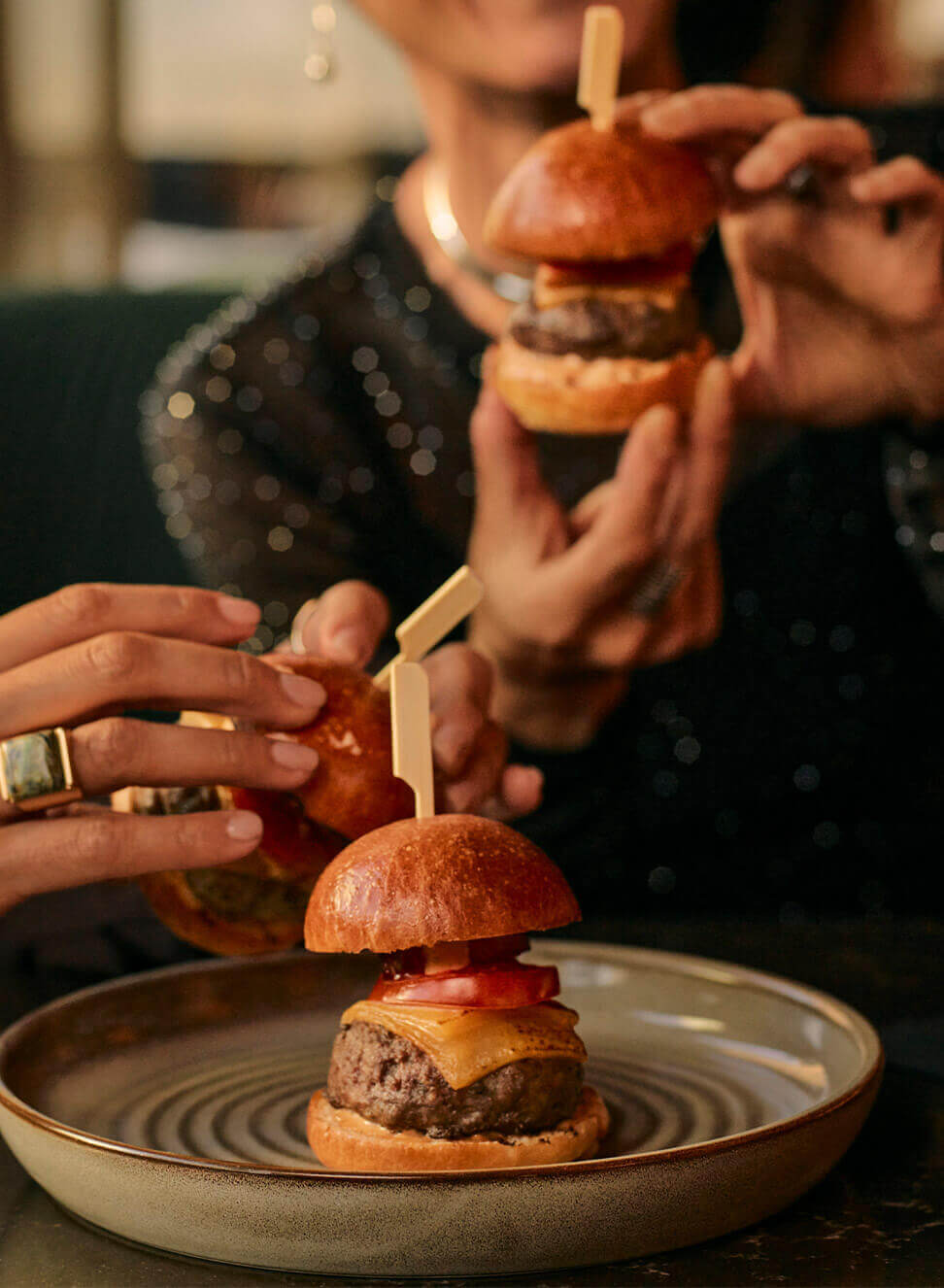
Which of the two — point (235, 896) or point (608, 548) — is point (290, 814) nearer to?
point (235, 896)

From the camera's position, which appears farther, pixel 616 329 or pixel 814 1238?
pixel 616 329

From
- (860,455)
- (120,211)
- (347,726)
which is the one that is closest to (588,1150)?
(347,726)

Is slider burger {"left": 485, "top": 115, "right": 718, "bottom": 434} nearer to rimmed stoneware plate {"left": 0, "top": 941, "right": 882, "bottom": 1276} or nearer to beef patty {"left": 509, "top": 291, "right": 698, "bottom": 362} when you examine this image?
beef patty {"left": 509, "top": 291, "right": 698, "bottom": 362}

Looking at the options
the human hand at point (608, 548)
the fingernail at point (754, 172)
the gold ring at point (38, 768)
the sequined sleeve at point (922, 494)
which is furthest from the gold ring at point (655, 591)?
the gold ring at point (38, 768)

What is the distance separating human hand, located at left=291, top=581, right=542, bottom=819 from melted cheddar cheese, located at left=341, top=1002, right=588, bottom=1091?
19cm

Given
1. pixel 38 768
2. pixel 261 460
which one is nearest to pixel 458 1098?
pixel 38 768

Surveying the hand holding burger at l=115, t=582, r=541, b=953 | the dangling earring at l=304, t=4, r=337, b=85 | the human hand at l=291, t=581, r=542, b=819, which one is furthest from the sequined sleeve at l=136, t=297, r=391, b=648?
the hand holding burger at l=115, t=582, r=541, b=953

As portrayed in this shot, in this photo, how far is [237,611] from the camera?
1.06 meters

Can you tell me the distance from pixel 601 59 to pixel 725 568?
1.03 m

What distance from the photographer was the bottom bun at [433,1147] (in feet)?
2.98

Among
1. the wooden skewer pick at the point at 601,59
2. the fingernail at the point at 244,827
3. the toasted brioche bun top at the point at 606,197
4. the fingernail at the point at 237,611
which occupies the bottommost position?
the fingernail at the point at 244,827

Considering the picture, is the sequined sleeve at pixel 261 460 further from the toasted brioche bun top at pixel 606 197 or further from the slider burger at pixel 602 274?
the toasted brioche bun top at pixel 606 197

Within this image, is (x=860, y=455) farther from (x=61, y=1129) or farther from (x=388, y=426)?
(x=61, y=1129)

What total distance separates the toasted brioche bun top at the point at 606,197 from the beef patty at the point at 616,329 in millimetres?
76
